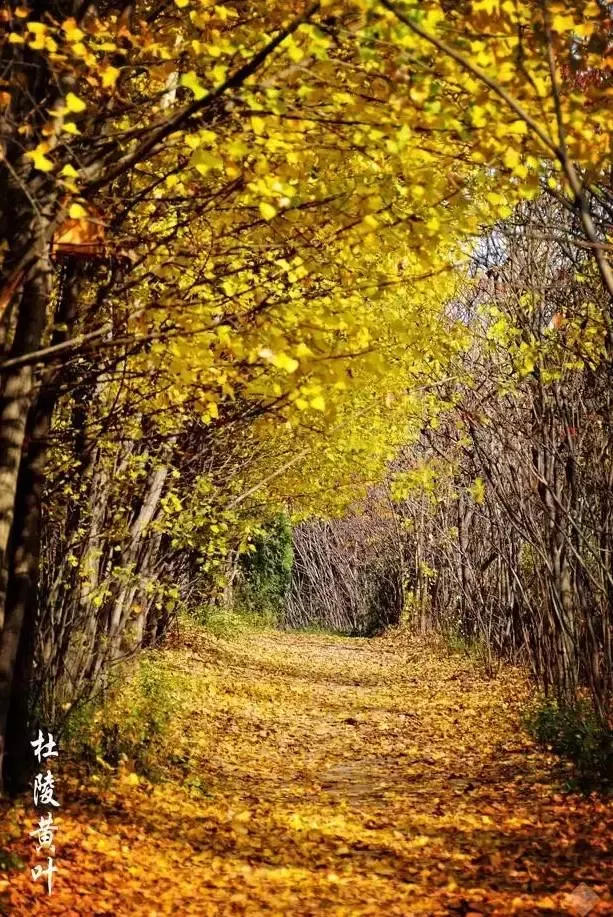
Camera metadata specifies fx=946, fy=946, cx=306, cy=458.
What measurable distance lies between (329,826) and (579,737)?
8.12 feet

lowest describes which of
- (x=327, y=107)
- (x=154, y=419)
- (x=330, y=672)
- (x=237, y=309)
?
(x=330, y=672)

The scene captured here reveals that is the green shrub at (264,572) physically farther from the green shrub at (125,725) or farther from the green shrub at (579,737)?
the green shrub at (579,737)

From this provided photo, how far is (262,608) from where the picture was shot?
27.5 m

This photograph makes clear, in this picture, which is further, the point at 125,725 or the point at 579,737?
the point at 125,725

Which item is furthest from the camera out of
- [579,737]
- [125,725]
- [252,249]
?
[125,725]

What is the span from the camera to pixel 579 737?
7.82m

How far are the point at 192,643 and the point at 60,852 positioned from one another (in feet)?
40.6

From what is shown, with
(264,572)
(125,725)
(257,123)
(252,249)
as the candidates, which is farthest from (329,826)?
(264,572)

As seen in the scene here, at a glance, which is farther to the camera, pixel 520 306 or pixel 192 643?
pixel 192 643

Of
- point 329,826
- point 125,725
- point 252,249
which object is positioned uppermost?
point 252,249

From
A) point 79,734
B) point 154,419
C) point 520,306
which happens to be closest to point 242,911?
point 79,734

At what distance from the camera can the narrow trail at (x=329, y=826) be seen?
4.91 meters

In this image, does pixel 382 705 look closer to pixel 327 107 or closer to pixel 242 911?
pixel 242 911

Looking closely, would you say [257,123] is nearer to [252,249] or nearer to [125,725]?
[252,249]
